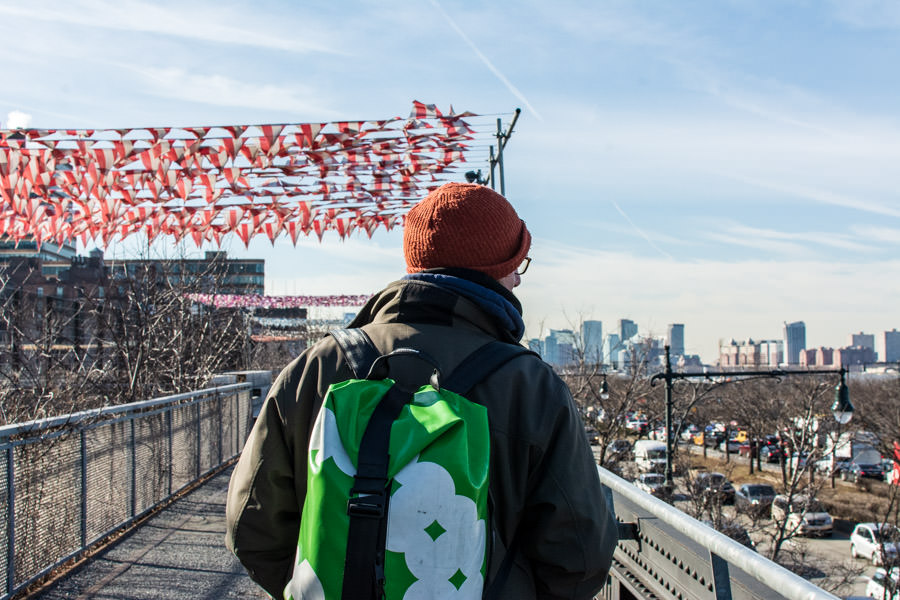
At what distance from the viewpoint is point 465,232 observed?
200 cm

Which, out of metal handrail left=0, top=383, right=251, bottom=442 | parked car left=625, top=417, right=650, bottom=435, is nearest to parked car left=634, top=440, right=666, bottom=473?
parked car left=625, top=417, right=650, bottom=435

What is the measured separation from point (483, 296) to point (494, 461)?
419mm

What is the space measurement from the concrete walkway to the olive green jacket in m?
3.41

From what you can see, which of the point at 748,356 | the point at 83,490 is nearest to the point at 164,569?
the point at 83,490

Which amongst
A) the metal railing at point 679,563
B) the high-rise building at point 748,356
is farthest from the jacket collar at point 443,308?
the high-rise building at point 748,356

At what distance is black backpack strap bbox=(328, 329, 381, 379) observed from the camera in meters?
1.81

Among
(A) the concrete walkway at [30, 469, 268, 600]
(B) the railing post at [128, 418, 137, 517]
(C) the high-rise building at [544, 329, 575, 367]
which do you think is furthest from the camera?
(C) the high-rise building at [544, 329, 575, 367]

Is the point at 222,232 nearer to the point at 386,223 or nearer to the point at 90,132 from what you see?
the point at 386,223

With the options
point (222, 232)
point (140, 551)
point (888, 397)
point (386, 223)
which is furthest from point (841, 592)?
point (888, 397)

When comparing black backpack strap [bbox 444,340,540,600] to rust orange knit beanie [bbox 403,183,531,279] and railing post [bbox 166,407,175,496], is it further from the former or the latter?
railing post [bbox 166,407,175,496]

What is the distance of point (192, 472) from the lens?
889 centimetres

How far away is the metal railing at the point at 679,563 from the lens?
6.27ft

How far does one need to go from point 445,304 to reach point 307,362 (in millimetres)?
375

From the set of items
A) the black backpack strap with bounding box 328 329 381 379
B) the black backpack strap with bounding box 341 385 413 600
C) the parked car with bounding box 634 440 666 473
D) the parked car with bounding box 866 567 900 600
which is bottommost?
the parked car with bounding box 866 567 900 600
